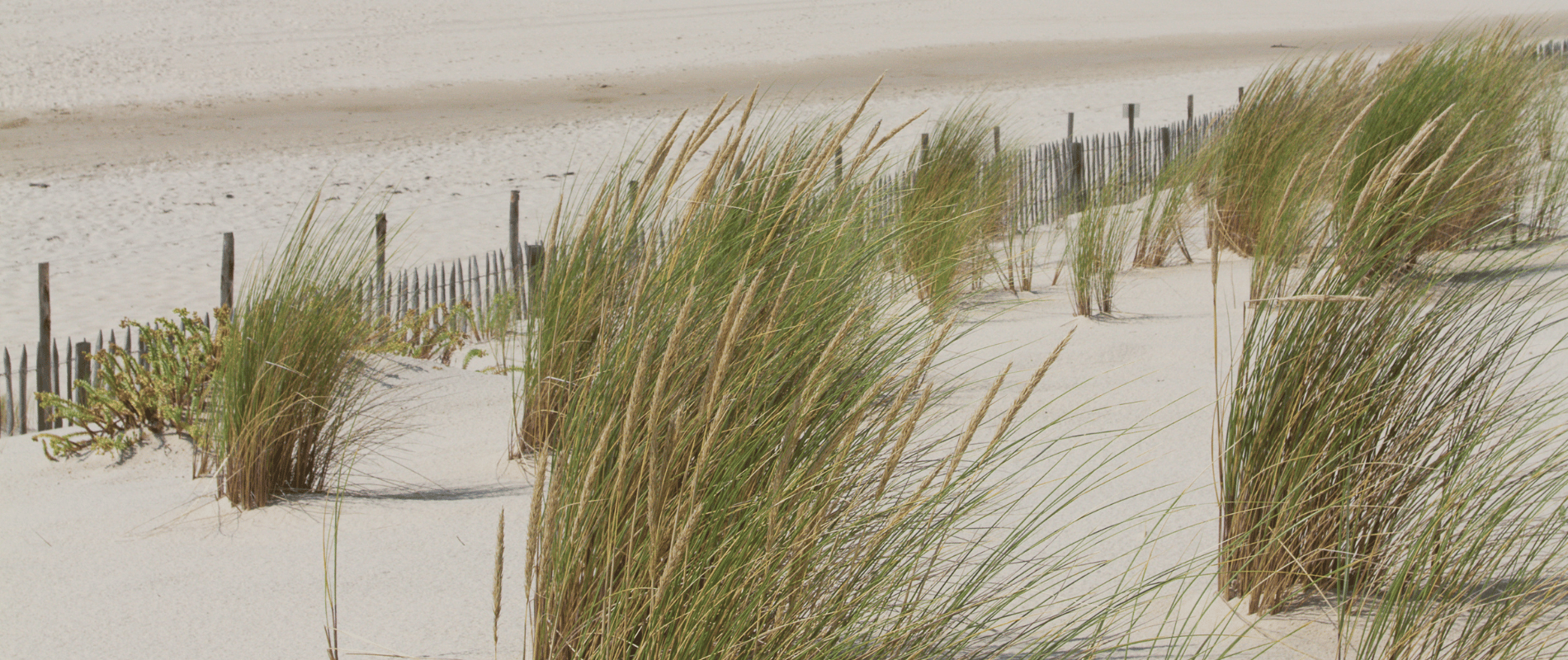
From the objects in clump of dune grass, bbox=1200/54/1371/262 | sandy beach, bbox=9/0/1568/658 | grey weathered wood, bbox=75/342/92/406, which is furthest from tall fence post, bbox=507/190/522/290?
clump of dune grass, bbox=1200/54/1371/262

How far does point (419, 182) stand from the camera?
11.6 m

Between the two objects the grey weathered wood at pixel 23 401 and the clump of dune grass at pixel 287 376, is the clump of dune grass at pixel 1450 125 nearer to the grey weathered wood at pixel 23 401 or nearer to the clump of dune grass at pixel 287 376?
the clump of dune grass at pixel 287 376

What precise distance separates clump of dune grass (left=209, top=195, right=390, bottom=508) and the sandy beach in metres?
0.10

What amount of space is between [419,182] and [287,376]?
9417mm

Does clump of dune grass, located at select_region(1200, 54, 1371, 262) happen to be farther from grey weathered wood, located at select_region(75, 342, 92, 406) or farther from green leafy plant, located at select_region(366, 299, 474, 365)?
grey weathered wood, located at select_region(75, 342, 92, 406)

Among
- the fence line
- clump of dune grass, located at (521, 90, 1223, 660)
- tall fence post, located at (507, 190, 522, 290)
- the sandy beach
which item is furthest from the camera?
tall fence post, located at (507, 190, 522, 290)

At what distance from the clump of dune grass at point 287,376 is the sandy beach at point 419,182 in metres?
0.10

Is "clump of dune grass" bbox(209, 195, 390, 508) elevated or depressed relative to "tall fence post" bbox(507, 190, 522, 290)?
depressed

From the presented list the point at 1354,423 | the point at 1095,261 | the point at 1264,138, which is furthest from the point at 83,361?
the point at 1264,138

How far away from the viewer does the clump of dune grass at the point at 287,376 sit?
2.60m

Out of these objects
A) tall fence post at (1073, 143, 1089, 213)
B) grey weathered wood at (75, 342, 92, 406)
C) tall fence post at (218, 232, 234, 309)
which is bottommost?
grey weathered wood at (75, 342, 92, 406)

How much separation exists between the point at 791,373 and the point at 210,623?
3.66 feet

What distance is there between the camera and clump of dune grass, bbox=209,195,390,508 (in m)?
2.60

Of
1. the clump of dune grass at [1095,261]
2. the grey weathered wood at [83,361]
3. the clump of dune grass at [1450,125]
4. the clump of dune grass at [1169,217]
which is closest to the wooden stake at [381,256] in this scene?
the grey weathered wood at [83,361]
